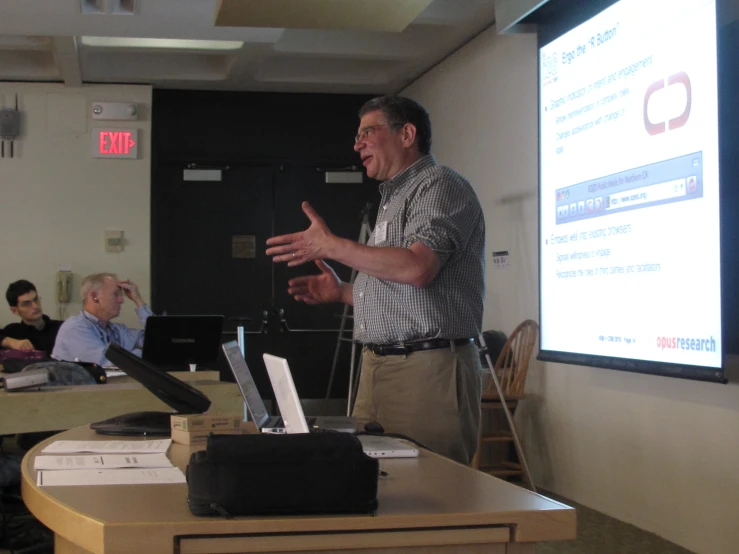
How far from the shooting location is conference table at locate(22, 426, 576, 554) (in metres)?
1.16

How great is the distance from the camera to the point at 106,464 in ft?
5.42

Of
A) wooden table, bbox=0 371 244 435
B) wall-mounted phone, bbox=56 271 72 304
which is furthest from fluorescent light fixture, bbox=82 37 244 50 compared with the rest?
wooden table, bbox=0 371 244 435

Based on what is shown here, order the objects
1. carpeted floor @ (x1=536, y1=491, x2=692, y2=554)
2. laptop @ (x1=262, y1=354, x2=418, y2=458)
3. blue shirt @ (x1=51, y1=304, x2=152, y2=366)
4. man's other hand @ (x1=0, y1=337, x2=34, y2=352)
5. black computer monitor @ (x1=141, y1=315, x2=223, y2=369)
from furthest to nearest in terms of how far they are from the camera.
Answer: man's other hand @ (x1=0, y1=337, x2=34, y2=352) < blue shirt @ (x1=51, y1=304, x2=152, y2=366) < black computer monitor @ (x1=141, y1=315, x2=223, y2=369) < carpeted floor @ (x1=536, y1=491, x2=692, y2=554) < laptop @ (x1=262, y1=354, x2=418, y2=458)

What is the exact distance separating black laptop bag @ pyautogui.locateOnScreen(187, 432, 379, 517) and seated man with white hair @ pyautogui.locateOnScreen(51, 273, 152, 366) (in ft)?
11.8

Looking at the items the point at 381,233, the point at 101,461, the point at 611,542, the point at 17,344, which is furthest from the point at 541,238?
the point at 17,344

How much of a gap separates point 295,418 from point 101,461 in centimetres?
39

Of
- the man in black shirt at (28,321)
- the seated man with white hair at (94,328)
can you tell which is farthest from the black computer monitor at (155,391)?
the man in black shirt at (28,321)

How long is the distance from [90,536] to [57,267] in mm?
6566

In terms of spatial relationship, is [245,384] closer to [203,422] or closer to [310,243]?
[203,422]

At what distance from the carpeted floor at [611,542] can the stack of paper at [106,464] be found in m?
2.18

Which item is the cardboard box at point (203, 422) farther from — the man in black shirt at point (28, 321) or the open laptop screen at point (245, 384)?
the man in black shirt at point (28, 321)

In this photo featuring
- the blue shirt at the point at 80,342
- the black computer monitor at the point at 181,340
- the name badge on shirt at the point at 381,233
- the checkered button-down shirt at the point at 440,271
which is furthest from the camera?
the blue shirt at the point at 80,342

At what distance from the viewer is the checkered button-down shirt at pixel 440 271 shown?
2.27 meters

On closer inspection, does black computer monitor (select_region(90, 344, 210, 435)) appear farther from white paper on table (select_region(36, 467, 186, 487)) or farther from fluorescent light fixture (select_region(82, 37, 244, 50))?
fluorescent light fixture (select_region(82, 37, 244, 50))
